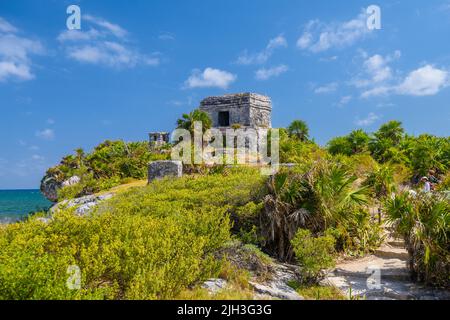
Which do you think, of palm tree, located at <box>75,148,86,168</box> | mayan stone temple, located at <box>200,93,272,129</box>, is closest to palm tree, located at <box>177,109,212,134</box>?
mayan stone temple, located at <box>200,93,272,129</box>

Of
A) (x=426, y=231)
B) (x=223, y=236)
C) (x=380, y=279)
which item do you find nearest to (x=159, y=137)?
(x=223, y=236)

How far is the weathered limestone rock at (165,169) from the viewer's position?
56.6 feet

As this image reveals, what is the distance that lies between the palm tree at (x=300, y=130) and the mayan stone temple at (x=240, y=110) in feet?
8.89

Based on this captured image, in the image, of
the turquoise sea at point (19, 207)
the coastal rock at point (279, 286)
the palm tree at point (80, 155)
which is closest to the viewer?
the coastal rock at point (279, 286)

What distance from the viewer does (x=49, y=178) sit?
29.7 m

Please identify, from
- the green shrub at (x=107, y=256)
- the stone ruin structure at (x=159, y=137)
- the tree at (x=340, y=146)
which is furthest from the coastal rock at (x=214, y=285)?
the stone ruin structure at (x=159, y=137)

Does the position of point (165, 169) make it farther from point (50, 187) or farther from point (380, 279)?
point (50, 187)

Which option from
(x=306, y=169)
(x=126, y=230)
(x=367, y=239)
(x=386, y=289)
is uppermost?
(x=306, y=169)

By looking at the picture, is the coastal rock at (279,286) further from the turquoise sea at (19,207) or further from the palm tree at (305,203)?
the turquoise sea at (19,207)

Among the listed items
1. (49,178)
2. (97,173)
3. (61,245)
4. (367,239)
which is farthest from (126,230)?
(49,178)

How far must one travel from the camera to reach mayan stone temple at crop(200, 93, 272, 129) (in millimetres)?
33188

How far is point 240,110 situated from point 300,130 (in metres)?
5.77

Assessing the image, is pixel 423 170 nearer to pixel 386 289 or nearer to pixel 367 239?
pixel 367 239
